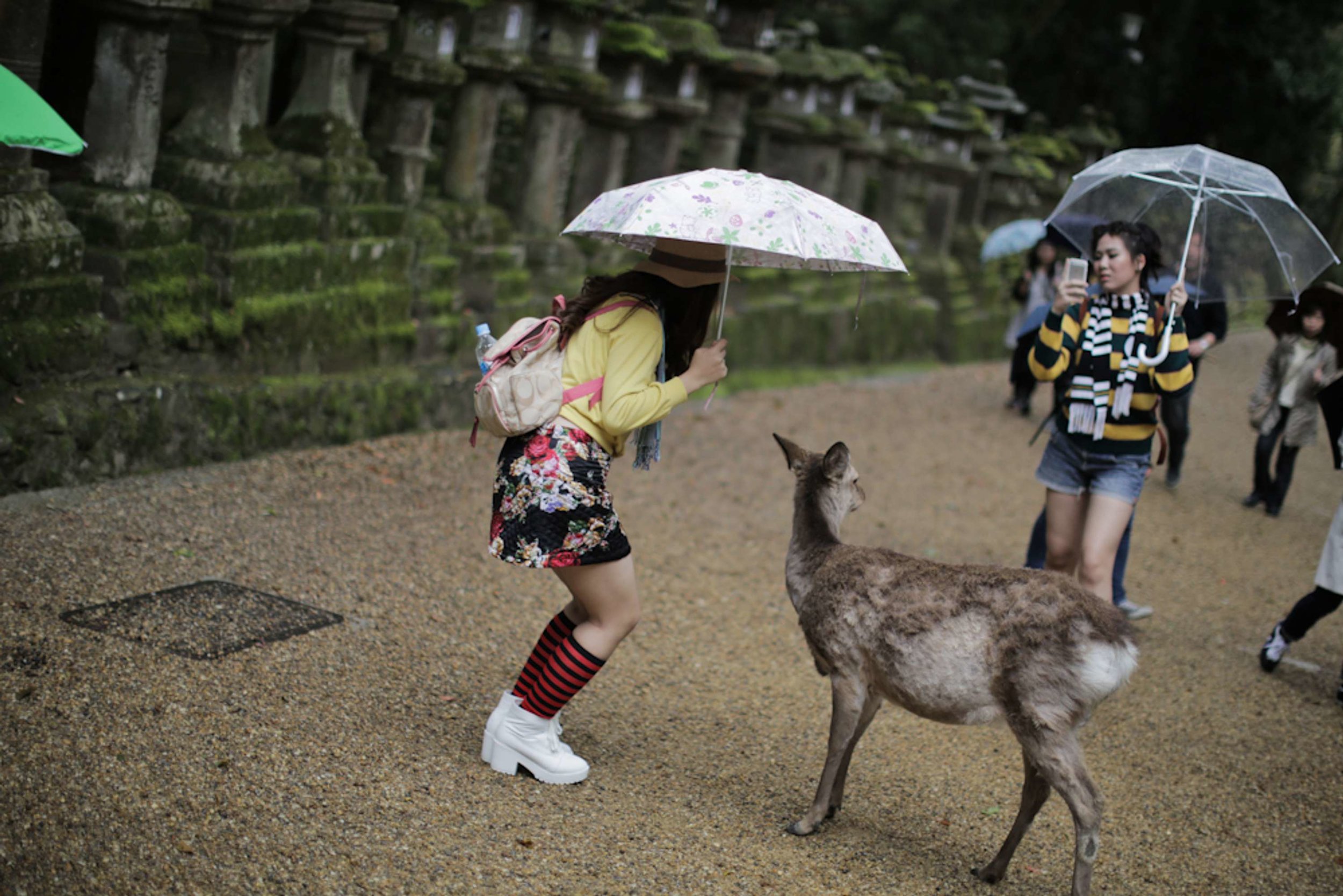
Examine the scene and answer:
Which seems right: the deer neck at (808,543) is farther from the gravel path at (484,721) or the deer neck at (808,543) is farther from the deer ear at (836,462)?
the gravel path at (484,721)

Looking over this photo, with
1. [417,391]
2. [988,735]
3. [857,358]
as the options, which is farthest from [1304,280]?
[857,358]

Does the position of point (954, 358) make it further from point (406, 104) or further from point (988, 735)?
point (988, 735)

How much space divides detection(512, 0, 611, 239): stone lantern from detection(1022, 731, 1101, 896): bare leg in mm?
7084

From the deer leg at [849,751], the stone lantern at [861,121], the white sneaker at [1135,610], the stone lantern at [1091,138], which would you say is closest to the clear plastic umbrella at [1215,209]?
the white sneaker at [1135,610]

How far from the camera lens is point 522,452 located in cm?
405

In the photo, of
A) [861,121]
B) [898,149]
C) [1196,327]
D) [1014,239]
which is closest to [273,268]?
[1196,327]

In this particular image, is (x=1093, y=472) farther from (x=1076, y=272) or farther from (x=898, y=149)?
(x=898, y=149)

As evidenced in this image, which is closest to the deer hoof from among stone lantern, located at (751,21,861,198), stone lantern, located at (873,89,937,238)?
stone lantern, located at (751,21,861,198)

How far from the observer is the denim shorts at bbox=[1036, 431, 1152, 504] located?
5508 millimetres

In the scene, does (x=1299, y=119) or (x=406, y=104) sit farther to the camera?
(x=1299, y=119)

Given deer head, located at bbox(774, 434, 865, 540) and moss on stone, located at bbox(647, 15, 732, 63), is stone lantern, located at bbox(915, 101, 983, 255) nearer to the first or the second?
moss on stone, located at bbox(647, 15, 732, 63)

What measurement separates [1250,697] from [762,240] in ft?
12.9

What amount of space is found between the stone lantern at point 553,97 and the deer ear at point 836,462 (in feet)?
20.0

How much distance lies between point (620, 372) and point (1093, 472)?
249cm
